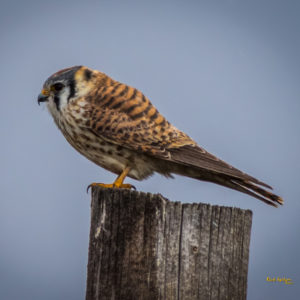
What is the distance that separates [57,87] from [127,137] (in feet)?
2.90

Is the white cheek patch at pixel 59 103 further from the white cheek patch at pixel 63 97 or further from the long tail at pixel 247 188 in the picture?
the long tail at pixel 247 188

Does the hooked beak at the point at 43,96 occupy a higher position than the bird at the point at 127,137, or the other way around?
the hooked beak at the point at 43,96

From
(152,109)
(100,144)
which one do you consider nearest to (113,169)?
(100,144)

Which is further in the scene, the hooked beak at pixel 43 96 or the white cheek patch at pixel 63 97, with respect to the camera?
the hooked beak at pixel 43 96

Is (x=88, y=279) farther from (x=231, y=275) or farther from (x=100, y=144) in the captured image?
(x=100, y=144)

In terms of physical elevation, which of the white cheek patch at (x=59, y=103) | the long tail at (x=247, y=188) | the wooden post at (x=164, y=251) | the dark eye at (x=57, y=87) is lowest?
the wooden post at (x=164, y=251)

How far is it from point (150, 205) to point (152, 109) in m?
2.01

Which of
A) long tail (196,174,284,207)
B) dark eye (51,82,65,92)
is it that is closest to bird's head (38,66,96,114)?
dark eye (51,82,65,92)

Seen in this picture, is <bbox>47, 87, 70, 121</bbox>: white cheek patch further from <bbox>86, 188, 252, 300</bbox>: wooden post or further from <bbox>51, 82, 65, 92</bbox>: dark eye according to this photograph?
<bbox>86, 188, 252, 300</bbox>: wooden post

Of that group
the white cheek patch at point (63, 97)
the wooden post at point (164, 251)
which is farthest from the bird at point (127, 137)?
the wooden post at point (164, 251)

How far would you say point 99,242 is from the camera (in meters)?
3.10

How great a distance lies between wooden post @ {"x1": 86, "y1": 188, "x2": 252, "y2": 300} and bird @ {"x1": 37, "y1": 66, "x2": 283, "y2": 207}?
1.36 meters

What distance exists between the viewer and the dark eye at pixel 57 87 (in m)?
5.10

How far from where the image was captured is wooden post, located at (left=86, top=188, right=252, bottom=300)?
9.78ft
